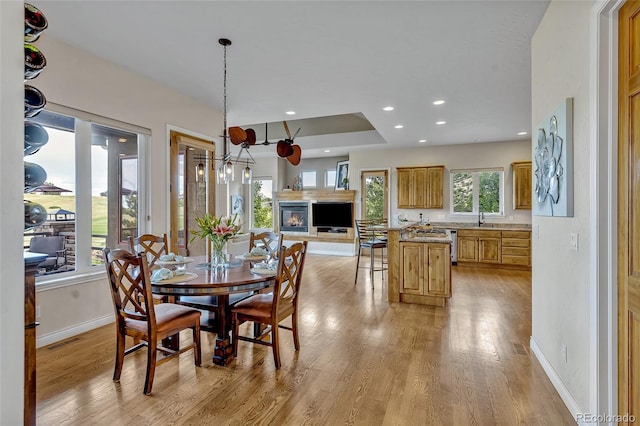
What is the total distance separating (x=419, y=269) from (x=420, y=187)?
149 inches

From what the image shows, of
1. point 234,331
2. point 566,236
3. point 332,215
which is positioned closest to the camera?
point 566,236

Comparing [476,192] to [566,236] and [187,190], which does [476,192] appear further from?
[187,190]

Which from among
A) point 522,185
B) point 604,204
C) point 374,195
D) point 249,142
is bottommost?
point 604,204

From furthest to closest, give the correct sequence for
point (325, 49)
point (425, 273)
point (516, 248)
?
point (516, 248) → point (425, 273) → point (325, 49)

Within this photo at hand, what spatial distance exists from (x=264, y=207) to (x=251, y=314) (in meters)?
6.95

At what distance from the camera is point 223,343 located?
2566mm

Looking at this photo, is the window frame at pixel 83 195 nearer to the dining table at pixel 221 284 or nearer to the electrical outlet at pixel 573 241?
the dining table at pixel 221 284

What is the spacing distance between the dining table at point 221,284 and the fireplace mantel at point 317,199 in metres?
5.50

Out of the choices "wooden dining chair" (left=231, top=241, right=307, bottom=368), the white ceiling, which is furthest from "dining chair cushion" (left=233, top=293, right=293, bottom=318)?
the white ceiling

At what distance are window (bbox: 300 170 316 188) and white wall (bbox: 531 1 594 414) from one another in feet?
22.1

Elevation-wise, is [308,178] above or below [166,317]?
above

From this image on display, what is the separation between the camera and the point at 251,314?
101 inches
